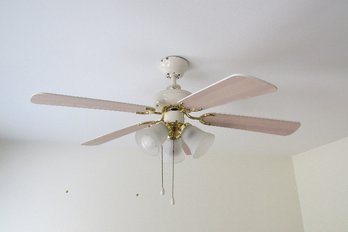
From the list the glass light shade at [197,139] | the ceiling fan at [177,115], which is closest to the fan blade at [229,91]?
the ceiling fan at [177,115]

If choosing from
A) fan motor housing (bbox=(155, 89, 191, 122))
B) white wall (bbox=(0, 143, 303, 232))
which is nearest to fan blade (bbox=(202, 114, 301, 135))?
fan motor housing (bbox=(155, 89, 191, 122))

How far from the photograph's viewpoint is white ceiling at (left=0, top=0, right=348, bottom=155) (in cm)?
99

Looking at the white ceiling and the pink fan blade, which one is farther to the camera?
the pink fan blade

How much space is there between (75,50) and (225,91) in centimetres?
70

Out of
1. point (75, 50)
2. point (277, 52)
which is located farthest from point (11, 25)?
point (277, 52)

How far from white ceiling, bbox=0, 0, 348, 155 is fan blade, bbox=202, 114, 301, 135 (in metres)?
0.27

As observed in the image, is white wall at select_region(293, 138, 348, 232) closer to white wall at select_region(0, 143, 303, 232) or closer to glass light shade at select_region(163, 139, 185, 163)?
white wall at select_region(0, 143, 303, 232)

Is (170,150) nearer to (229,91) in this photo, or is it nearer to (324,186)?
(229,91)

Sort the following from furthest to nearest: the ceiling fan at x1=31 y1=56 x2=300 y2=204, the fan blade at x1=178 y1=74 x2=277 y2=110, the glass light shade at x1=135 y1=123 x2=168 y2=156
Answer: the glass light shade at x1=135 y1=123 x2=168 y2=156 → the ceiling fan at x1=31 y1=56 x2=300 y2=204 → the fan blade at x1=178 y1=74 x2=277 y2=110

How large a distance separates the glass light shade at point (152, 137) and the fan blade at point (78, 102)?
0.08 meters

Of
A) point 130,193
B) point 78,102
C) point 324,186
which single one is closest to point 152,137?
point 78,102

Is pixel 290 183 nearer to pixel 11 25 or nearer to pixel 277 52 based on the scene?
pixel 277 52

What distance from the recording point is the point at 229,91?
35.1 inches

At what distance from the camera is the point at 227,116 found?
1.15 m
